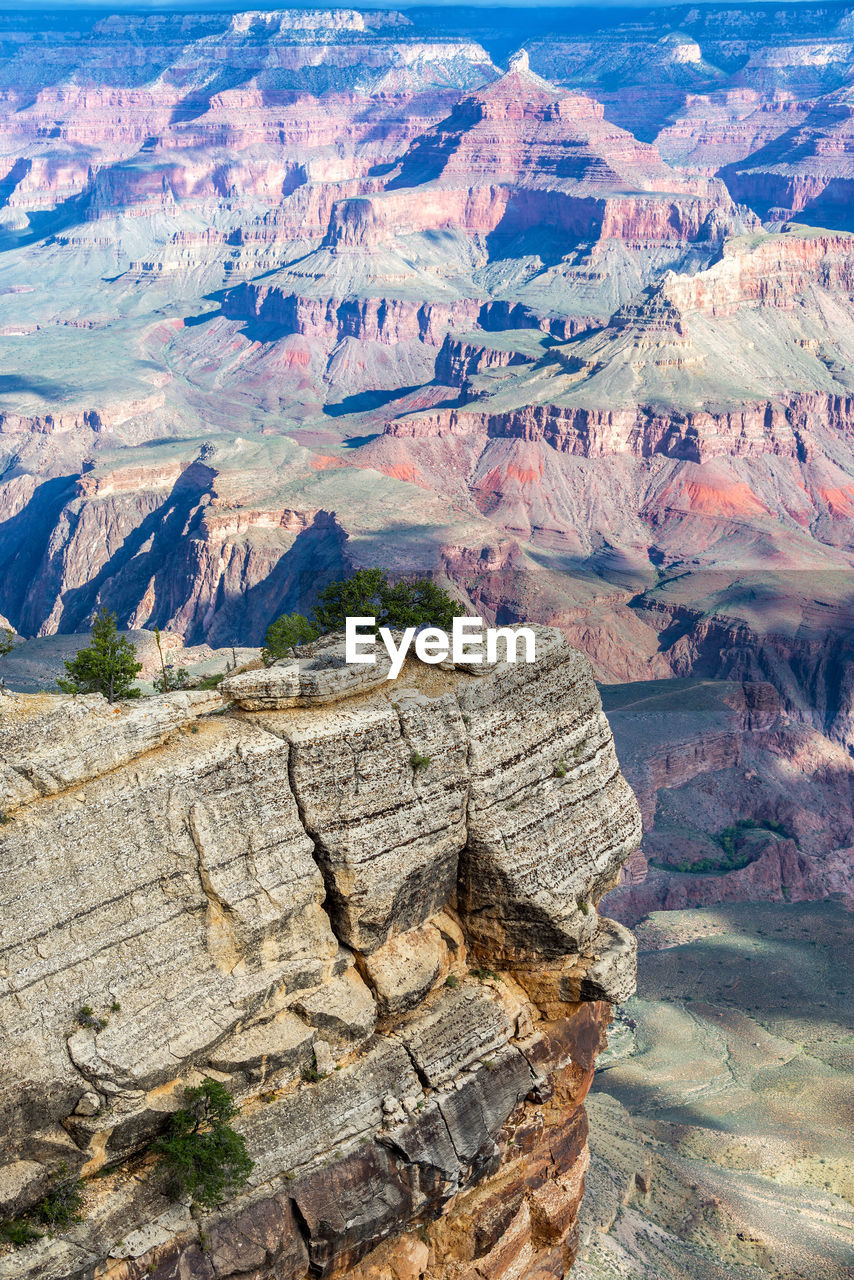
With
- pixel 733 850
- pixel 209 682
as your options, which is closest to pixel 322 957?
pixel 209 682

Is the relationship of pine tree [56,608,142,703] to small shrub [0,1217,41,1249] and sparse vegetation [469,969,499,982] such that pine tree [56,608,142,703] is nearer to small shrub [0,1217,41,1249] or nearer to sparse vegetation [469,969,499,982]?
sparse vegetation [469,969,499,982]

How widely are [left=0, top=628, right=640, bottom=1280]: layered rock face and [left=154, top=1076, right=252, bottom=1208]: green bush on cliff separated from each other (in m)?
0.61

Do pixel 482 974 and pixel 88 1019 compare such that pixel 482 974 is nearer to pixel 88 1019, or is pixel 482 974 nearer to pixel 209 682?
pixel 88 1019

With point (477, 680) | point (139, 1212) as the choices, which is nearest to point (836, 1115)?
point (477, 680)

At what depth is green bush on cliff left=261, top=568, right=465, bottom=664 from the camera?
55.2 meters

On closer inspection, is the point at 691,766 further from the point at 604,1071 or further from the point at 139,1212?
the point at 139,1212

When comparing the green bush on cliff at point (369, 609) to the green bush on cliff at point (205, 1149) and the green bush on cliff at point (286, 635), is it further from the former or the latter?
the green bush on cliff at point (205, 1149)

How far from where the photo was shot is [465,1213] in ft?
146

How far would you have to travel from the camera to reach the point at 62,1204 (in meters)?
35.8

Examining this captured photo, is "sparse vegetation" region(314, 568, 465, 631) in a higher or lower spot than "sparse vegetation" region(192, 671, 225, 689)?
higher

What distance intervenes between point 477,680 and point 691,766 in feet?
316

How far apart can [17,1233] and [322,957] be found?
1207 cm

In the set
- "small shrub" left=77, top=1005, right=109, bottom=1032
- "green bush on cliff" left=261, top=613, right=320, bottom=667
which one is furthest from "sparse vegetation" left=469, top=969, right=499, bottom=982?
"small shrub" left=77, top=1005, right=109, bottom=1032

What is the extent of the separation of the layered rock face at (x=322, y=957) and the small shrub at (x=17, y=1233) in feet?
1.71
